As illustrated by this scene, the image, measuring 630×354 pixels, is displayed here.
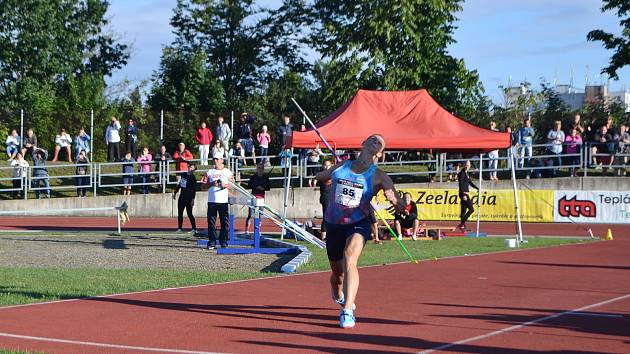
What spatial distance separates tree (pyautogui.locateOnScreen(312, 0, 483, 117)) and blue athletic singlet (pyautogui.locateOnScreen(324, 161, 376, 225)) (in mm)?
31322

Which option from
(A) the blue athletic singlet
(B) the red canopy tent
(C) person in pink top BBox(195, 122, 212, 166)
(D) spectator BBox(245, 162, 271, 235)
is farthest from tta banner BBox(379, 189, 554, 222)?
(A) the blue athletic singlet

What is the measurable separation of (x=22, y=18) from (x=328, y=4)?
15.7 m

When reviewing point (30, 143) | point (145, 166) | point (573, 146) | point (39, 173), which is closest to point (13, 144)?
point (30, 143)

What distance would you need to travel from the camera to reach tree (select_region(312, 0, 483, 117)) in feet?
137

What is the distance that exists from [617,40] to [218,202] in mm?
23559

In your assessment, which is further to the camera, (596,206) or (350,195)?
A: (596,206)

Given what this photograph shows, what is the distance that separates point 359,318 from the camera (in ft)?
35.7

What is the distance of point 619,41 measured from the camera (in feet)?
126

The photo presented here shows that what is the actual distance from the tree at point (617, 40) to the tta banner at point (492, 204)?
9.46 m

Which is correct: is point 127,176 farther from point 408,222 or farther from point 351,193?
point 351,193

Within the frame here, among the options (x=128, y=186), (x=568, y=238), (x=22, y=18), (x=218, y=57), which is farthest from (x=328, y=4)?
(x=568, y=238)

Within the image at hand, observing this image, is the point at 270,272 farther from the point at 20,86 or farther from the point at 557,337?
the point at 20,86

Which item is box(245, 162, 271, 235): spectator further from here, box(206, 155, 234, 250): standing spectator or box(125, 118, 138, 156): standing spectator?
box(125, 118, 138, 156): standing spectator

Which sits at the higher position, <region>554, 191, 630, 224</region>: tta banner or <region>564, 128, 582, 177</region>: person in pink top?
<region>564, 128, 582, 177</region>: person in pink top
